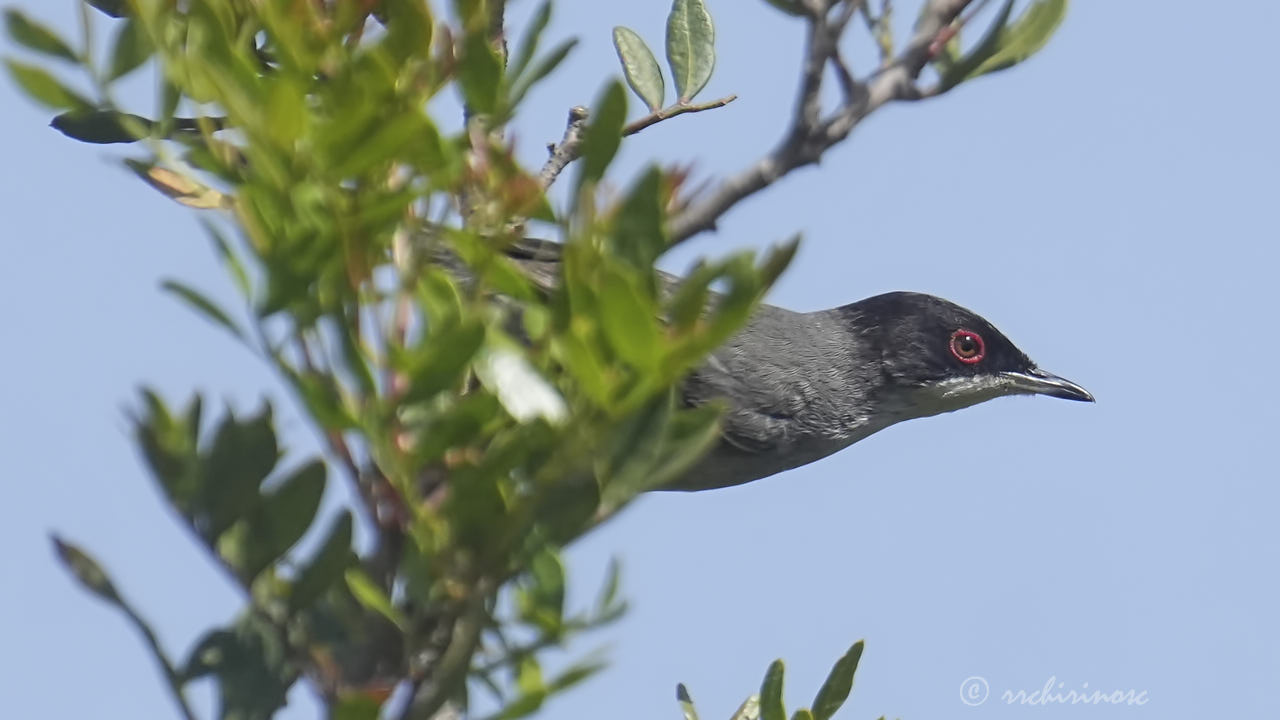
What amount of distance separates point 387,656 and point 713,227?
866 mm

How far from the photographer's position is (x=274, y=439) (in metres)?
2.11

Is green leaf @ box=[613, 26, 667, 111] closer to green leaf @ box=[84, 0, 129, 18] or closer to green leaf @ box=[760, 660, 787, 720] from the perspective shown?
green leaf @ box=[84, 0, 129, 18]

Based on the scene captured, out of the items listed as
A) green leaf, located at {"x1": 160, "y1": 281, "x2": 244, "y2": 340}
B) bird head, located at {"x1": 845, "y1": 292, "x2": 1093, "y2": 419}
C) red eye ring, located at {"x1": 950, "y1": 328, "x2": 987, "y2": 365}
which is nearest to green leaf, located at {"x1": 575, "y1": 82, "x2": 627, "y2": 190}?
green leaf, located at {"x1": 160, "y1": 281, "x2": 244, "y2": 340}

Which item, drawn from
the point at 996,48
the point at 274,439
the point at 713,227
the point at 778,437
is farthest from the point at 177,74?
the point at 778,437

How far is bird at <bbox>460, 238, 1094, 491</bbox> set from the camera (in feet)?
19.3

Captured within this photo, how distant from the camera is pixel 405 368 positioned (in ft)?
6.29

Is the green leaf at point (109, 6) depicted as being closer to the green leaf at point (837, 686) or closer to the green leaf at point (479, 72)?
the green leaf at point (479, 72)

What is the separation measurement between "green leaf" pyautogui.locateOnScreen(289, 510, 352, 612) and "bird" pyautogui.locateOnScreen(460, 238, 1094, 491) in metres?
2.79

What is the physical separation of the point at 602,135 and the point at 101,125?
3.93 feet

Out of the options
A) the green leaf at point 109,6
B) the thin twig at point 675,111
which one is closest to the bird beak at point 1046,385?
the thin twig at point 675,111

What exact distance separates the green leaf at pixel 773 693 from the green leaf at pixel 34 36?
1.76m

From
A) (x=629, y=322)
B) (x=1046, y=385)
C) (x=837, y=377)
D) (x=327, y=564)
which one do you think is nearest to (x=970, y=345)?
(x=1046, y=385)

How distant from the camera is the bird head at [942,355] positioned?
6703 mm

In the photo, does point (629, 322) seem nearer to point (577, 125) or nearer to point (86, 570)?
point (86, 570)
